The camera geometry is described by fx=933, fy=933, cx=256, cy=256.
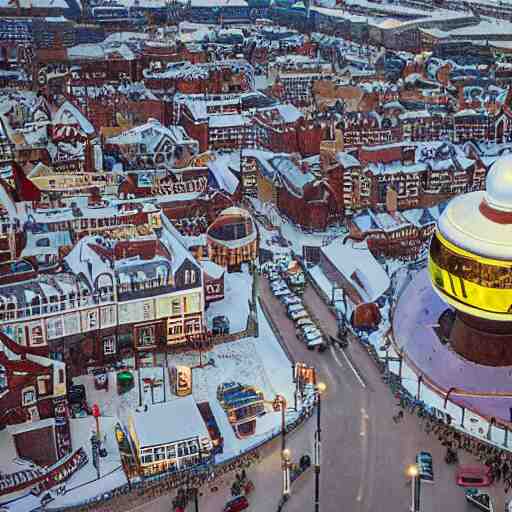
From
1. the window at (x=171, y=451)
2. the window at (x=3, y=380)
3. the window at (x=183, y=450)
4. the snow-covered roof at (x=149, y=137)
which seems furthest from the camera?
the snow-covered roof at (x=149, y=137)

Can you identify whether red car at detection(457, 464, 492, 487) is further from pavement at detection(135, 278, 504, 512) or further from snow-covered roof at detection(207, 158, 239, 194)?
snow-covered roof at detection(207, 158, 239, 194)

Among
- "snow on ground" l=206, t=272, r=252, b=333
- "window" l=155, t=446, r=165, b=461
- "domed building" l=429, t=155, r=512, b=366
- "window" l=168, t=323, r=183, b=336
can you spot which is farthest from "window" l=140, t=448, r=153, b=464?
"domed building" l=429, t=155, r=512, b=366

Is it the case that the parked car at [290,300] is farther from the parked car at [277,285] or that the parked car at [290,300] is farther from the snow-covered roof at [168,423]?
the snow-covered roof at [168,423]

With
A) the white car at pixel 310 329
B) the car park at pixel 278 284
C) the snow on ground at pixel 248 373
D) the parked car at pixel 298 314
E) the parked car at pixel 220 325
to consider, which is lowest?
the snow on ground at pixel 248 373

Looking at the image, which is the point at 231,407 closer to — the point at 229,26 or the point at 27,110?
the point at 27,110

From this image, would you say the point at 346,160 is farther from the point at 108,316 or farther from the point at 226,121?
the point at 108,316

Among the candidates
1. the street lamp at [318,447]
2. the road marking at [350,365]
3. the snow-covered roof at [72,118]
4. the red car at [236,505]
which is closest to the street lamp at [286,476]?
the street lamp at [318,447]

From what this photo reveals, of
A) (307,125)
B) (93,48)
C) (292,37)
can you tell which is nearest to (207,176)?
(307,125)

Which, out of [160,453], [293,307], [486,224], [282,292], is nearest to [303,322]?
[293,307]
